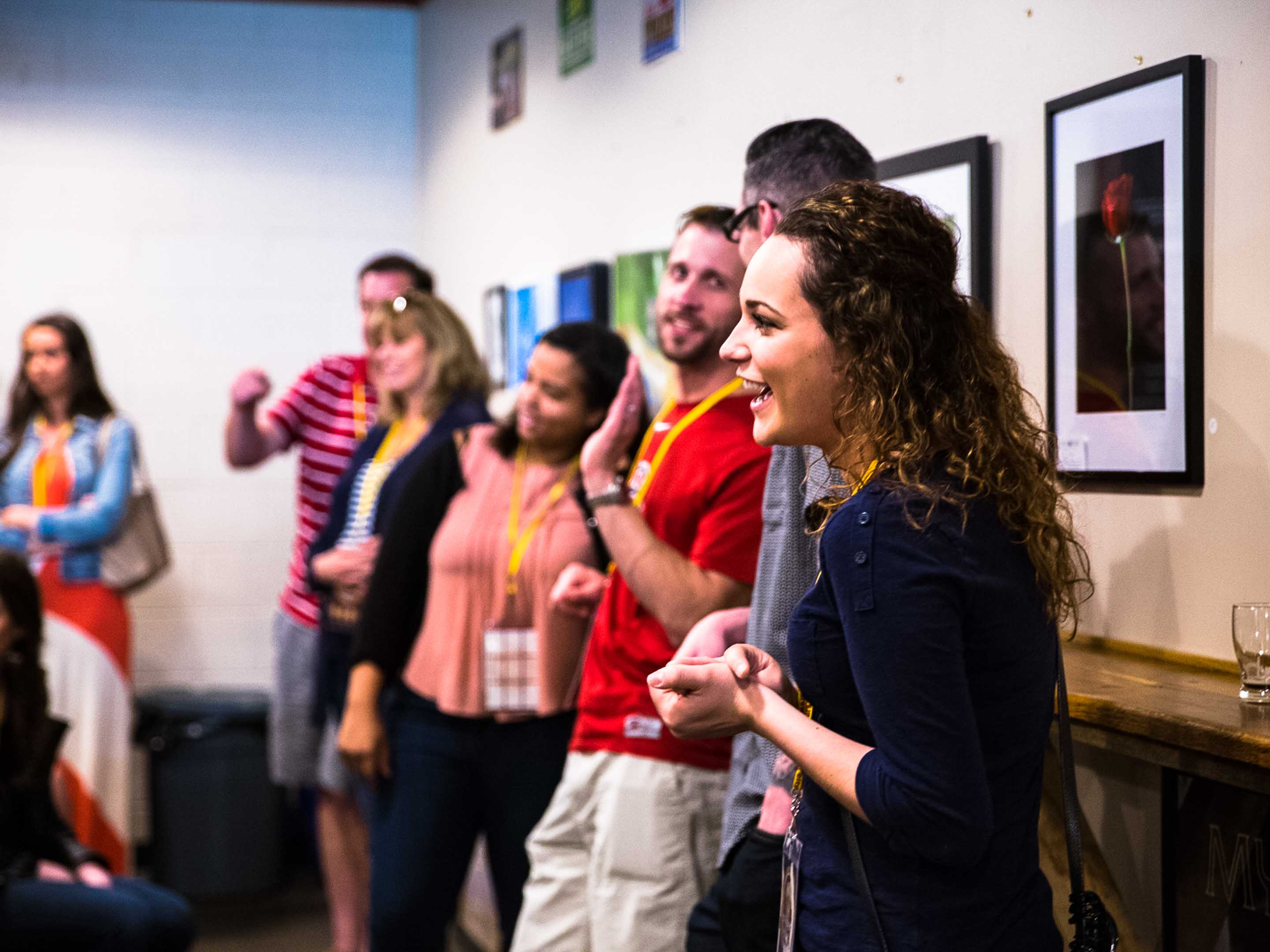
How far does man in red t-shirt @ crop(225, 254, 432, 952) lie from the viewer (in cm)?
358

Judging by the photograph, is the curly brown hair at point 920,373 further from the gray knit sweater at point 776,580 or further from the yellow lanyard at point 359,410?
the yellow lanyard at point 359,410

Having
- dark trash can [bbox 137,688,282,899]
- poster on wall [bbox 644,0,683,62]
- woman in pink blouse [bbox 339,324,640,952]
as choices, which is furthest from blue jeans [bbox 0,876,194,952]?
poster on wall [bbox 644,0,683,62]

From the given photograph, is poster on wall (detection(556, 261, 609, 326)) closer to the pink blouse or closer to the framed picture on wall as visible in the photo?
the pink blouse

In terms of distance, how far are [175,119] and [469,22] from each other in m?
1.26

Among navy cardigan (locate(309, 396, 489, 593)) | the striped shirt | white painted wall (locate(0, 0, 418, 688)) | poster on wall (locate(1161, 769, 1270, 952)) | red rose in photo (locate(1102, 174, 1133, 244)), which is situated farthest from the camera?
white painted wall (locate(0, 0, 418, 688))

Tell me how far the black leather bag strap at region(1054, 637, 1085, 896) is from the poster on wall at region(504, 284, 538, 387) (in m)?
2.62

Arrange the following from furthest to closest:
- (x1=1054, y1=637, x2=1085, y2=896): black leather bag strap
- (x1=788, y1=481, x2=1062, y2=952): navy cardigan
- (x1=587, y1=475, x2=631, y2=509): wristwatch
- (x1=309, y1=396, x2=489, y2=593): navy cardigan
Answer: (x1=309, y1=396, x2=489, y2=593): navy cardigan
(x1=587, y1=475, x2=631, y2=509): wristwatch
(x1=1054, y1=637, x2=1085, y2=896): black leather bag strap
(x1=788, y1=481, x2=1062, y2=952): navy cardigan

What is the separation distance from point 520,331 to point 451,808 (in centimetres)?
183

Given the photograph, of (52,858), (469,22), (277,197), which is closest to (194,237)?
(277,197)

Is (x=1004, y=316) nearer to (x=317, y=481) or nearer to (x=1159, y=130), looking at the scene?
(x=1159, y=130)

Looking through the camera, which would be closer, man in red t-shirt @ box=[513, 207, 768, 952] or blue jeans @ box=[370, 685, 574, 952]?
man in red t-shirt @ box=[513, 207, 768, 952]

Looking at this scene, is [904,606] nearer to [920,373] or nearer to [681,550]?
[920,373]

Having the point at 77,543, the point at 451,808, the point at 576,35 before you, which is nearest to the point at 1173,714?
the point at 451,808

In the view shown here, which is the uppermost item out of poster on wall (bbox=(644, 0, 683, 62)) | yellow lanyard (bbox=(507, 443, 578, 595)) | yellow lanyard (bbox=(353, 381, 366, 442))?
poster on wall (bbox=(644, 0, 683, 62))
